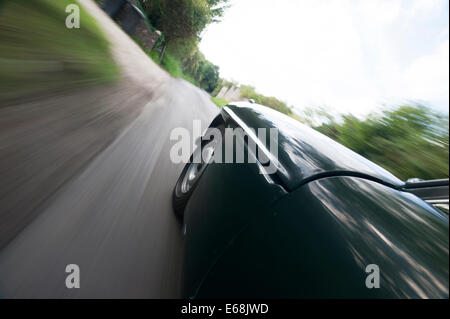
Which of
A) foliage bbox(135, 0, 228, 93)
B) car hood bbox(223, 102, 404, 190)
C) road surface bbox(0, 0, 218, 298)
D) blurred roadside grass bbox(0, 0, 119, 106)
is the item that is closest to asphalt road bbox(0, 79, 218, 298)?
road surface bbox(0, 0, 218, 298)

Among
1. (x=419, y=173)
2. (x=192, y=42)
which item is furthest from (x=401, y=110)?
(x=192, y=42)

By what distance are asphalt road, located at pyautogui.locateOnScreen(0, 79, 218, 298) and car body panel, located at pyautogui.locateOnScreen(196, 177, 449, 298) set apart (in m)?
0.76

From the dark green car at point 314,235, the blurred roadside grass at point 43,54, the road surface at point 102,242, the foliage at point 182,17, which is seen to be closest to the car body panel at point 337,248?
the dark green car at point 314,235

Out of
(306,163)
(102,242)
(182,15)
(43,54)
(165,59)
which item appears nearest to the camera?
(306,163)

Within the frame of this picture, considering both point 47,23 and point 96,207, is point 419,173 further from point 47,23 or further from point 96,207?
point 47,23

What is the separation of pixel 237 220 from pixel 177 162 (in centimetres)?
263

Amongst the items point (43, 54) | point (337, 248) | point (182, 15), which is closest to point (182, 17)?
point (182, 15)

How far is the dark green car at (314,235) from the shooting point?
585 millimetres

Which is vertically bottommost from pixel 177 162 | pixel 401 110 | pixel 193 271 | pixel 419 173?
pixel 177 162

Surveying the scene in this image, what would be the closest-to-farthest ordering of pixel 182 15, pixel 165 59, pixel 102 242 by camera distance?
pixel 102 242 → pixel 182 15 → pixel 165 59

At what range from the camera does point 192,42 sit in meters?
18.3

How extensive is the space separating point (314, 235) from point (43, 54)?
5.34 m

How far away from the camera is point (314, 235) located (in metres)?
0.68

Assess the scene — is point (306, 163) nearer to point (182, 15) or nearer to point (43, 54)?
point (43, 54)
